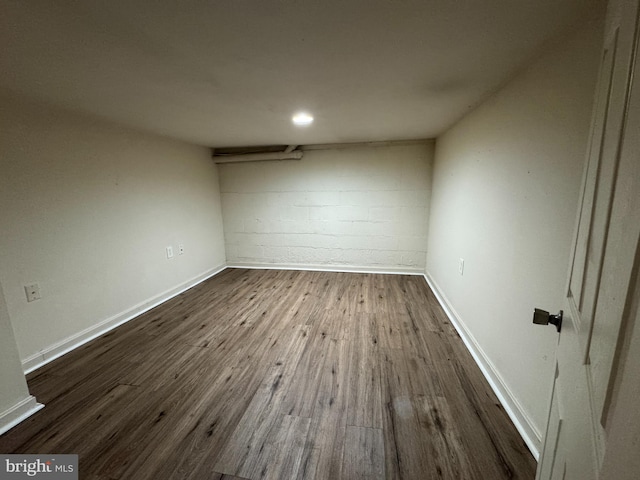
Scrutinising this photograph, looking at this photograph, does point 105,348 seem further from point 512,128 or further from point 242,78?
point 512,128

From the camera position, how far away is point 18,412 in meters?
1.43

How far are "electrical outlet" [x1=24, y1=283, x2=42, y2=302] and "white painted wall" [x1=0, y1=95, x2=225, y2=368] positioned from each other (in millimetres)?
31

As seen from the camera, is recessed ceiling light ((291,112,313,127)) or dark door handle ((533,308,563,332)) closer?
dark door handle ((533,308,563,332))

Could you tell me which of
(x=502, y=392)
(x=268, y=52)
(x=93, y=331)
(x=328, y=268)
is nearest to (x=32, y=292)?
(x=93, y=331)

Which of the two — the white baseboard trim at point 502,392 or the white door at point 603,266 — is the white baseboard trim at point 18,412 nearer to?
the white door at point 603,266

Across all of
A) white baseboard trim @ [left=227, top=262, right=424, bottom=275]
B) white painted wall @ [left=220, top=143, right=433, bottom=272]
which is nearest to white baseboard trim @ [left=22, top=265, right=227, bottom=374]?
white baseboard trim @ [left=227, top=262, right=424, bottom=275]

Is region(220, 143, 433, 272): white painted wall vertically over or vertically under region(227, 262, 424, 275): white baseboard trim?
over

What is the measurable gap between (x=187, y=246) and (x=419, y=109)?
3.17 m

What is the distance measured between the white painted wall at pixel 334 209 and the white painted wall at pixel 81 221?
1.04 metres

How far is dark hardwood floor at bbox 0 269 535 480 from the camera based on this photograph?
1203mm

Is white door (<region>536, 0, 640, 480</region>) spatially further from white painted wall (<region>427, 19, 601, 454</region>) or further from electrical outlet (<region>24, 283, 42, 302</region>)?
electrical outlet (<region>24, 283, 42, 302</region>)

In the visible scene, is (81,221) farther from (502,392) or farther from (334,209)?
(502,392)

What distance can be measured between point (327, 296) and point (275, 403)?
1.65 meters

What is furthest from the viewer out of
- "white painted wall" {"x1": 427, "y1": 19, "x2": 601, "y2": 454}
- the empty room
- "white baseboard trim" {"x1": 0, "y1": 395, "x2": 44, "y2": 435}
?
"white baseboard trim" {"x1": 0, "y1": 395, "x2": 44, "y2": 435}
